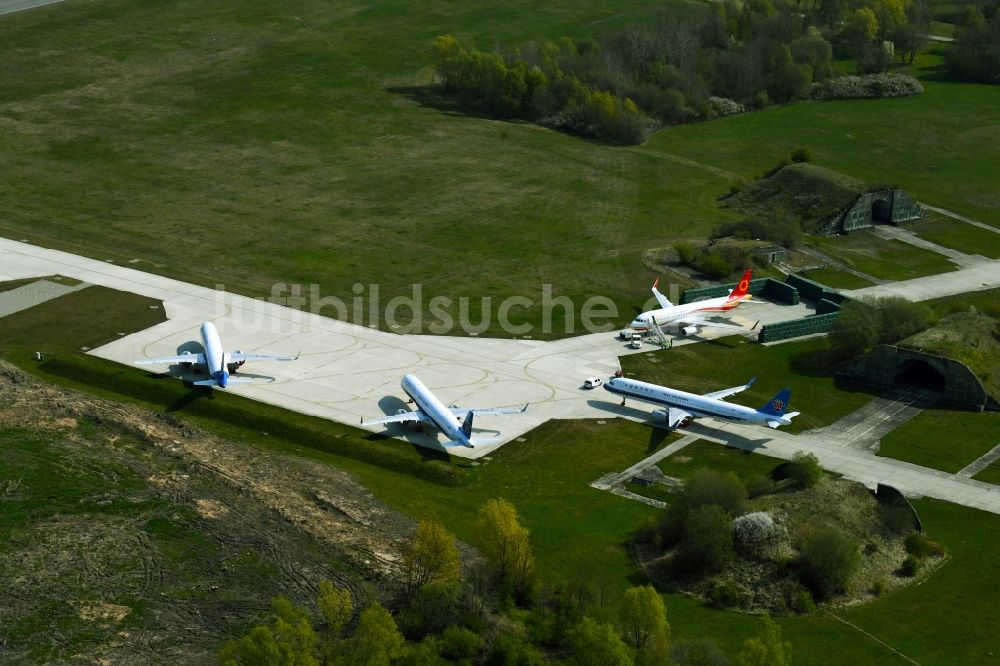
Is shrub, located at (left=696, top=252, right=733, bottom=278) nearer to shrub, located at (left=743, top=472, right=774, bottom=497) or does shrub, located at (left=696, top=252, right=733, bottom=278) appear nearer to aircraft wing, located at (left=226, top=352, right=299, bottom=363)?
shrub, located at (left=743, top=472, right=774, bottom=497)

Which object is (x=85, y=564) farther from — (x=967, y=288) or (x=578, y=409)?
(x=967, y=288)

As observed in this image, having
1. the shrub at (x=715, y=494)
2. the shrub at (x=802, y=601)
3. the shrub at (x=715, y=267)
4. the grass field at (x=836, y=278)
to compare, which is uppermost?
the shrub at (x=715, y=494)

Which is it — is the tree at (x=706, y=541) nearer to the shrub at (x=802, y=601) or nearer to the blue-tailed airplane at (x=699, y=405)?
the shrub at (x=802, y=601)

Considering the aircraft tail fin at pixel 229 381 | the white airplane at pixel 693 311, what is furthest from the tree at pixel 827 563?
the aircraft tail fin at pixel 229 381

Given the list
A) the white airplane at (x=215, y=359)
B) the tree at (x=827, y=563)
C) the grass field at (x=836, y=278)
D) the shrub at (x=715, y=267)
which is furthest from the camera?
the shrub at (x=715, y=267)

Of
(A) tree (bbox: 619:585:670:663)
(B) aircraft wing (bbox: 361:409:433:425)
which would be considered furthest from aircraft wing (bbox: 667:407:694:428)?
(A) tree (bbox: 619:585:670:663)
